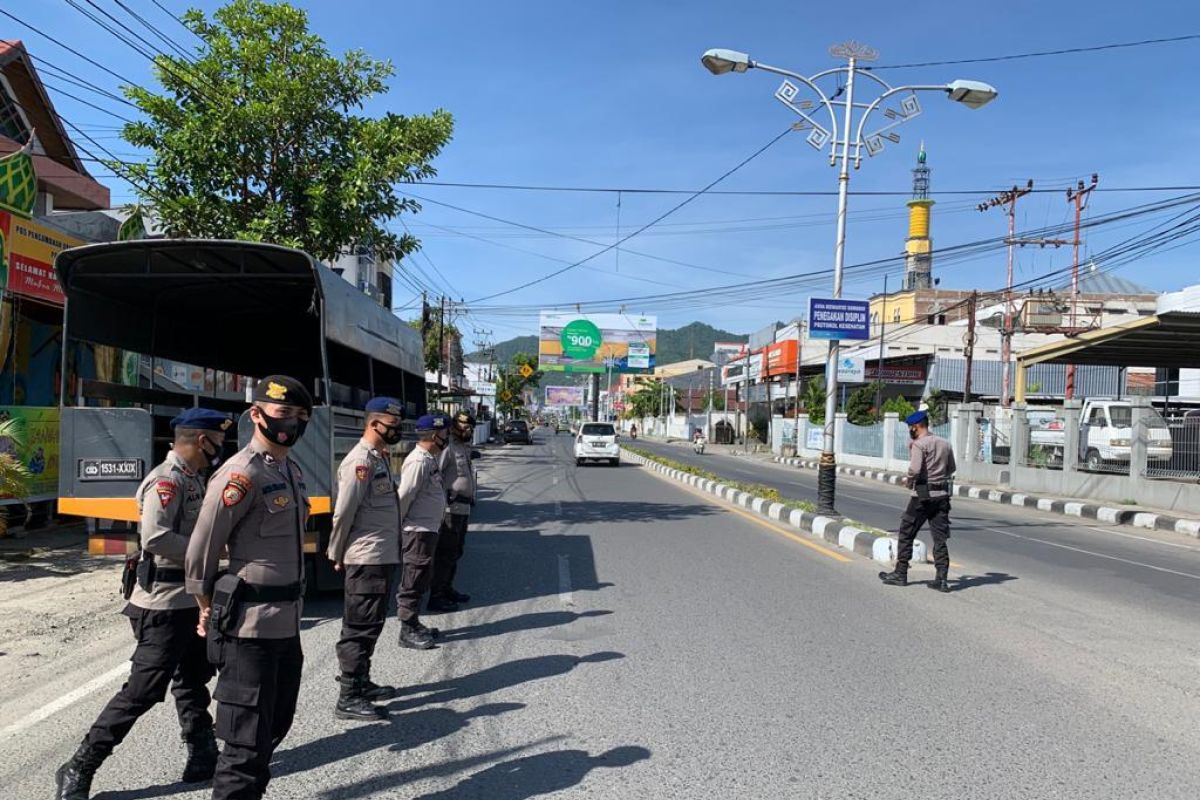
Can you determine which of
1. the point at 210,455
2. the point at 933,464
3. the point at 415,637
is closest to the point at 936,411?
the point at 933,464

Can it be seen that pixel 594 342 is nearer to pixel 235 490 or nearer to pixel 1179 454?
pixel 1179 454

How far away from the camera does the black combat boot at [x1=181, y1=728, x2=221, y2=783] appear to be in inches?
147

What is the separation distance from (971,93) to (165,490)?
13465mm

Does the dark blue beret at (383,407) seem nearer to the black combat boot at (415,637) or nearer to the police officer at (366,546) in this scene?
the police officer at (366,546)

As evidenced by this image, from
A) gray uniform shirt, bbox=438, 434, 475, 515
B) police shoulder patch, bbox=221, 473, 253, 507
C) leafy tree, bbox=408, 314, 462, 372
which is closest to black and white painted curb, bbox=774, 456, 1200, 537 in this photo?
gray uniform shirt, bbox=438, 434, 475, 515

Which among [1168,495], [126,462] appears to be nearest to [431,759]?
[126,462]

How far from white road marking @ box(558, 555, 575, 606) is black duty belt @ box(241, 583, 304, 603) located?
4402 mm

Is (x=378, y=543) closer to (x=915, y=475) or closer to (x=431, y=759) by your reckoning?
(x=431, y=759)

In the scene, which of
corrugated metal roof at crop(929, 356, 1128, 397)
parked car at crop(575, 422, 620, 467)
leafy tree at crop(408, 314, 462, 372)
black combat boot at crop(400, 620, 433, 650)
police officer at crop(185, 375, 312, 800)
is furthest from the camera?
corrugated metal roof at crop(929, 356, 1128, 397)

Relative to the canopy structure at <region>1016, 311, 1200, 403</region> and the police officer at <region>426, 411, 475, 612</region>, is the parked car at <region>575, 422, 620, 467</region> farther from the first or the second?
the police officer at <region>426, 411, 475, 612</region>

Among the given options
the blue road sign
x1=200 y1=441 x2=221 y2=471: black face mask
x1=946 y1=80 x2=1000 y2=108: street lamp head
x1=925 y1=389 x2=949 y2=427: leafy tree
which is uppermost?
x1=946 y1=80 x2=1000 y2=108: street lamp head

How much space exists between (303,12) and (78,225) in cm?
544

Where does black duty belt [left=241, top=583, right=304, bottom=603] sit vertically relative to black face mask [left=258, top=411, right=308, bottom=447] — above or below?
below

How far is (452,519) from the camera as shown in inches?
285
